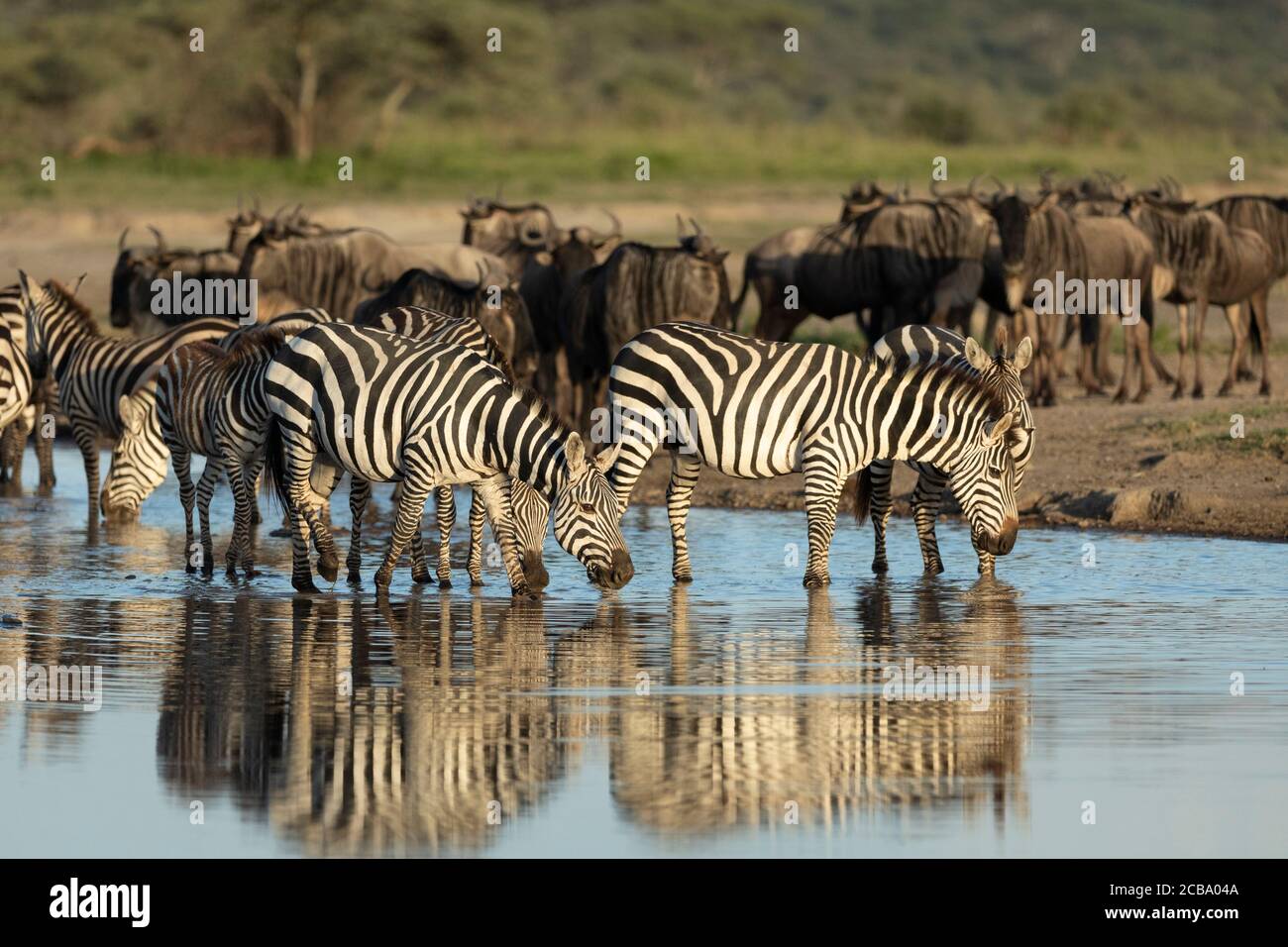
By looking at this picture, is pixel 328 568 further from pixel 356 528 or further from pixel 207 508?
pixel 207 508

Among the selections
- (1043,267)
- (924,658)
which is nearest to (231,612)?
(924,658)

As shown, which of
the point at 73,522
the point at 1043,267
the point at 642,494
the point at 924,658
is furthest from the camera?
the point at 1043,267

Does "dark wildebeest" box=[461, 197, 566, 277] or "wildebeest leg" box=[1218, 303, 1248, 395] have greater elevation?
"dark wildebeest" box=[461, 197, 566, 277]

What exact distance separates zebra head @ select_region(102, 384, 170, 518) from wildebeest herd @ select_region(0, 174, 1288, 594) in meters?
0.02

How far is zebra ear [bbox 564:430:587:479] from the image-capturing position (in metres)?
11.1

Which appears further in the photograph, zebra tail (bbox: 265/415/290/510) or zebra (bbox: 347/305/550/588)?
zebra tail (bbox: 265/415/290/510)

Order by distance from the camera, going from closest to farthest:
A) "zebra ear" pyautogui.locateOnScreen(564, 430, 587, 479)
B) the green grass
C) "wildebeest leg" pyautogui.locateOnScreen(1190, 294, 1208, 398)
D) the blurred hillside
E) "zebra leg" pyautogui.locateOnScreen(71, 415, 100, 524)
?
"zebra ear" pyautogui.locateOnScreen(564, 430, 587, 479), "zebra leg" pyautogui.locateOnScreen(71, 415, 100, 524), "wildebeest leg" pyautogui.locateOnScreen(1190, 294, 1208, 398), the green grass, the blurred hillside

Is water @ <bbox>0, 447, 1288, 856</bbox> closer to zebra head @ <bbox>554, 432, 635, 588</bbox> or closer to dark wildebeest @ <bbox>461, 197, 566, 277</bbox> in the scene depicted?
zebra head @ <bbox>554, 432, 635, 588</bbox>

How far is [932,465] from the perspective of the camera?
12367mm

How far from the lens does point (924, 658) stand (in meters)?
9.86

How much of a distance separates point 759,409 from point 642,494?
4.49m

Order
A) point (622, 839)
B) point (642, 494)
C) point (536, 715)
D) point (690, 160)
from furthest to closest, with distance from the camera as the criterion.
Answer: point (690, 160) < point (642, 494) < point (536, 715) < point (622, 839)

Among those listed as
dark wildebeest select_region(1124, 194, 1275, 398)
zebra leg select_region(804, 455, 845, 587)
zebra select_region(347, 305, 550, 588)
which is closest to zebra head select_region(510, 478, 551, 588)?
zebra select_region(347, 305, 550, 588)
